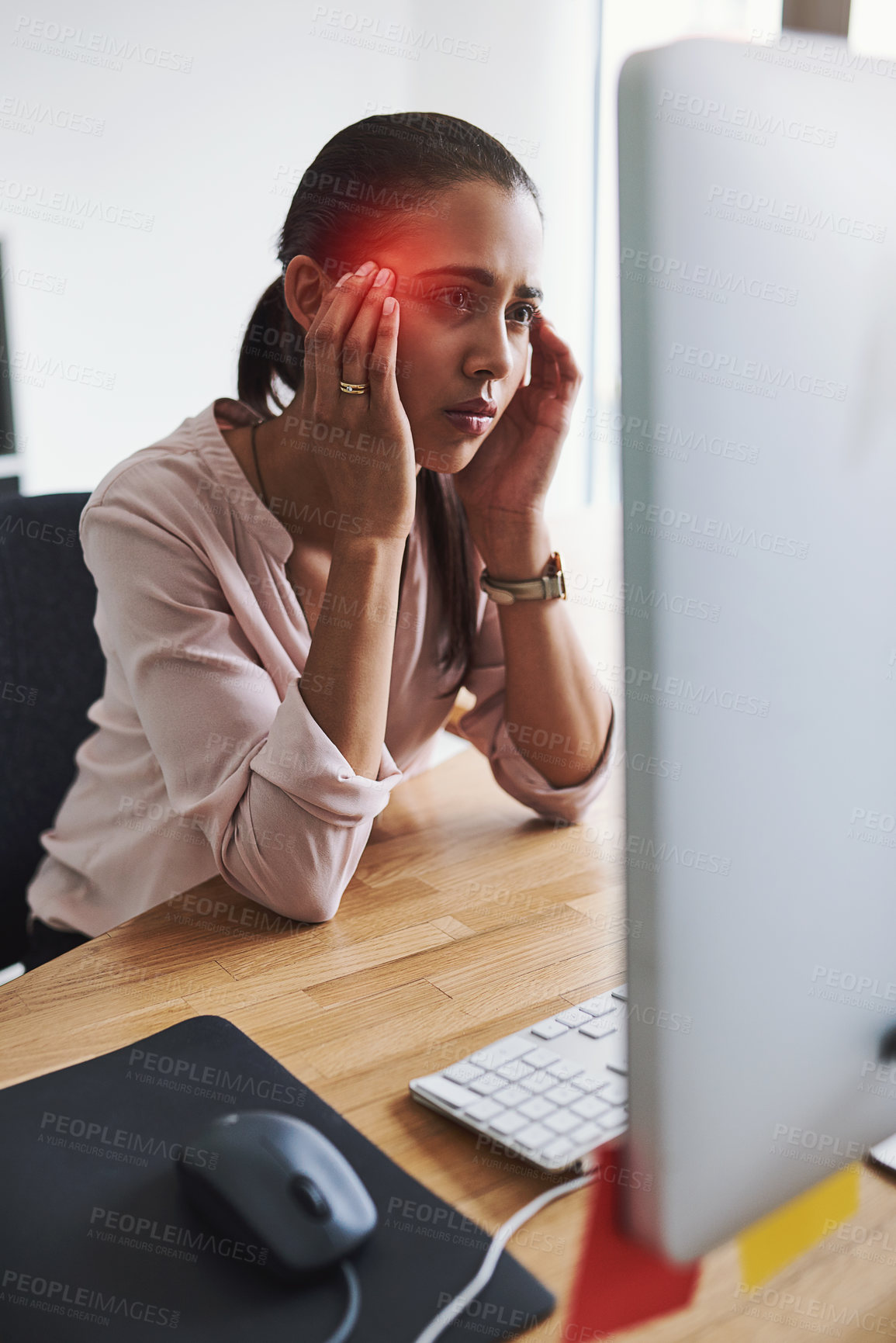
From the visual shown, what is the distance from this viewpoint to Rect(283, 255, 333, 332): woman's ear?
1056 millimetres

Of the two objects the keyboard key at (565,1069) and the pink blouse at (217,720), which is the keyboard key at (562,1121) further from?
the pink blouse at (217,720)

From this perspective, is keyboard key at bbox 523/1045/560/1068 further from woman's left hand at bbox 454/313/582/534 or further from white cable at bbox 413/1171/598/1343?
woman's left hand at bbox 454/313/582/534

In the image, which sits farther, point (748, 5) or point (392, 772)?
point (748, 5)

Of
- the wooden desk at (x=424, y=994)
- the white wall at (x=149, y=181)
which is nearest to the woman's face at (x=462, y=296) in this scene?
the wooden desk at (x=424, y=994)

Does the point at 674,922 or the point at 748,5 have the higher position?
the point at 748,5

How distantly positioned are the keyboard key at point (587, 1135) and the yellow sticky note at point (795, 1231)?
0.09 meters

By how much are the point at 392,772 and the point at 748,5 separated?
3994 mm

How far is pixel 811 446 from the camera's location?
0.38 metres

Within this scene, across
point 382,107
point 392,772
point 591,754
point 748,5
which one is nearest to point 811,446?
point 392,772

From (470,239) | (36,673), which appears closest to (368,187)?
(470,239)

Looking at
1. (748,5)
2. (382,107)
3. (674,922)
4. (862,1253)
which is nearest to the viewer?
→ (674,922)

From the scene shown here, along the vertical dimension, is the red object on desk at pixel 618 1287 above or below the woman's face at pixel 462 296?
below

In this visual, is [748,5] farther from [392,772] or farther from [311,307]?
[392,772]

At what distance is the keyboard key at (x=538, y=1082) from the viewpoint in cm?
62
